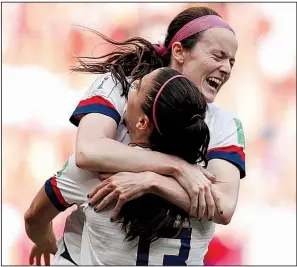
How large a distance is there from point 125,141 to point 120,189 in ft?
0.68

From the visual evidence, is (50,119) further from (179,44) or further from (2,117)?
(179,44)

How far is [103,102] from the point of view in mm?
1671

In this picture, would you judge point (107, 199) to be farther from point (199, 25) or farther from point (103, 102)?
point (199, 25)

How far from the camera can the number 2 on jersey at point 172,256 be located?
147cm

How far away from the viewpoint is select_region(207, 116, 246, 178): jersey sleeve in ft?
5.40

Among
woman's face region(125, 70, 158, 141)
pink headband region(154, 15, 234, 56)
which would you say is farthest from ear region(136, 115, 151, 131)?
pink headband region(154, 15, 234, 56)

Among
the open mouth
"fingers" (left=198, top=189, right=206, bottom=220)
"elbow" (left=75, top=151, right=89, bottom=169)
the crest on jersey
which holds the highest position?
the open mouth

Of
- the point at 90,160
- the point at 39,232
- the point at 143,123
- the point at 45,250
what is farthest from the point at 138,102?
the point at 45,250

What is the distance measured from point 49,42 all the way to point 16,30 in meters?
0.21

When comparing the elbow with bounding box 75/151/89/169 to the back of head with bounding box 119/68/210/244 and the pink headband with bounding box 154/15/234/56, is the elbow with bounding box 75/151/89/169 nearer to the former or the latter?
the back of head with bounding box 119/68/210/244

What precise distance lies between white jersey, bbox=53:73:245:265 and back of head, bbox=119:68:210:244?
4cm

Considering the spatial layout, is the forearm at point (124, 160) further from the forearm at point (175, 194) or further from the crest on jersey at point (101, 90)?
the crest on jersey at point (101, 90)

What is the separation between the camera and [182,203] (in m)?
1.48

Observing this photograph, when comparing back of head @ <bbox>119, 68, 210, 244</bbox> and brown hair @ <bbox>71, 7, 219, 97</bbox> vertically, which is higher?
brown hair @ <bbox>71, 7, 219, 97</bbox>
